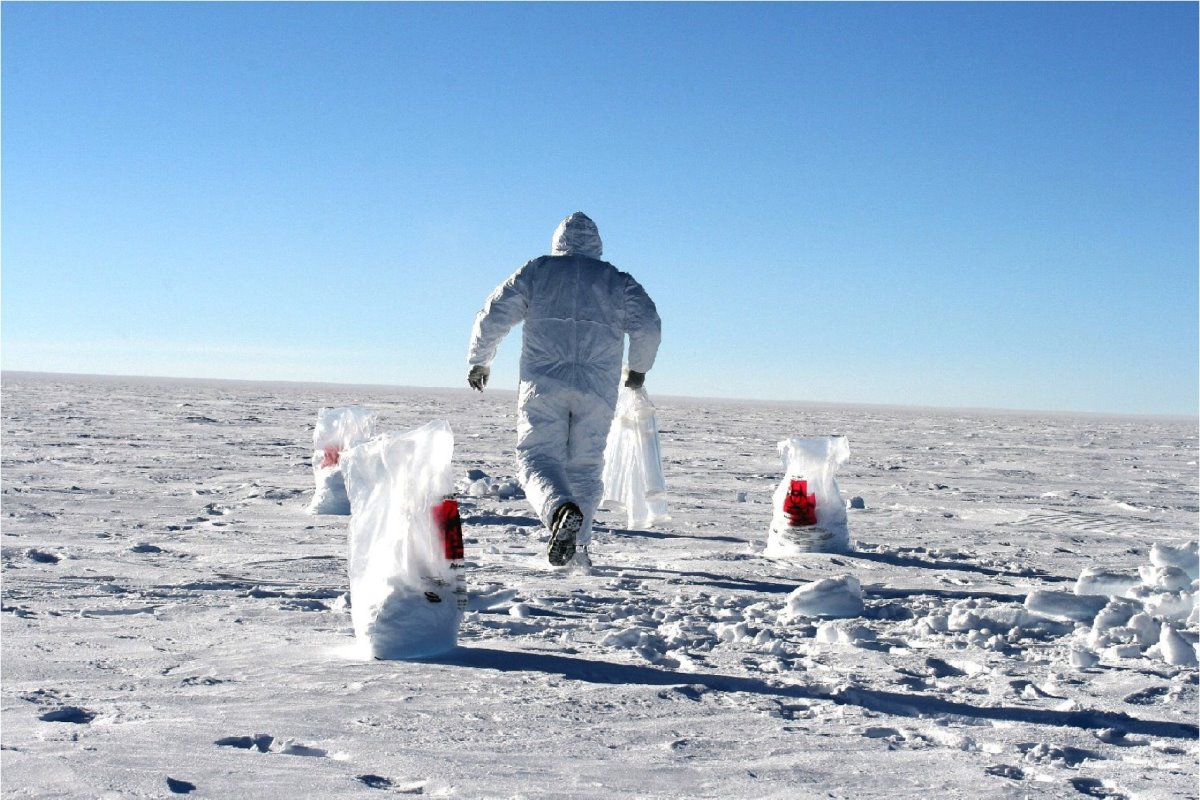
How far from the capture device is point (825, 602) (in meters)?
3.47

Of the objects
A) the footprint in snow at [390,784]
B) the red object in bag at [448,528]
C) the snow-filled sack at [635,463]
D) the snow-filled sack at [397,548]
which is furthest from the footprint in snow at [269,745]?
the snow-filled sack at [635,463]

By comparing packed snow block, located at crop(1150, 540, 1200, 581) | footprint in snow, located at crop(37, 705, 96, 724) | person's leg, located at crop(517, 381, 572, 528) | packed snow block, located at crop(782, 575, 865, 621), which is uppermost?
person's leg, located at crop(517, 381, 572, 528)

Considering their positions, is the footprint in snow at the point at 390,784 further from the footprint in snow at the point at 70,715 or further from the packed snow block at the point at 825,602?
the packed snow block at the point at 825,602

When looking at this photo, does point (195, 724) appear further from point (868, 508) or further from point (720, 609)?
point (868, 508)

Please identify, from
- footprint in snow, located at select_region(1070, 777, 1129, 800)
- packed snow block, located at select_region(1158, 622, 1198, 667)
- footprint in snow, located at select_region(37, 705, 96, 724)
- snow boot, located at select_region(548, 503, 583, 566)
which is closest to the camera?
footprint in snow, located at select_region(1070, 777, 1129, 800)

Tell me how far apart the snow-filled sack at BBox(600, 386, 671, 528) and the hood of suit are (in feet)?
3.12

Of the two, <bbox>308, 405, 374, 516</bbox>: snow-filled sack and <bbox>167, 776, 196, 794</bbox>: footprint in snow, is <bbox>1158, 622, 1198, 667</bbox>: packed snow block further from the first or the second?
<bbox>308, 405, 374, 516</bbox>: snow-filled sack

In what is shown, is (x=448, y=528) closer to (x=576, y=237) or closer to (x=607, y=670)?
(x=607, y=670)

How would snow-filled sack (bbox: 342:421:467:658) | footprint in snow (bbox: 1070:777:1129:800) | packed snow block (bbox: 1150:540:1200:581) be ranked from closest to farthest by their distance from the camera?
footprint in snow (bbox: 1070:777:1129:800) < snow-filled sack (bbox: 342:421:467:658) < packed snow block (bbox: 1150:540:1200:581)

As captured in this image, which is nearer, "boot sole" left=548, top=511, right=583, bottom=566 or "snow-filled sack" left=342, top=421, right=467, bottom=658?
"snow-filled sack" left=342, top=421, right=467, bottom=658

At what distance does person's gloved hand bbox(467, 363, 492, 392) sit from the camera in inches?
180

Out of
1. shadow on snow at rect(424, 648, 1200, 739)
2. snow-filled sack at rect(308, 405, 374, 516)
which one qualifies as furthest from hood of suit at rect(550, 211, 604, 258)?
shadow on snow at rect(424, 648, 1200, 739)

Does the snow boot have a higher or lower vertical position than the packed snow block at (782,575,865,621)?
higher

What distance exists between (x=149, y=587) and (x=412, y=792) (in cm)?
228
